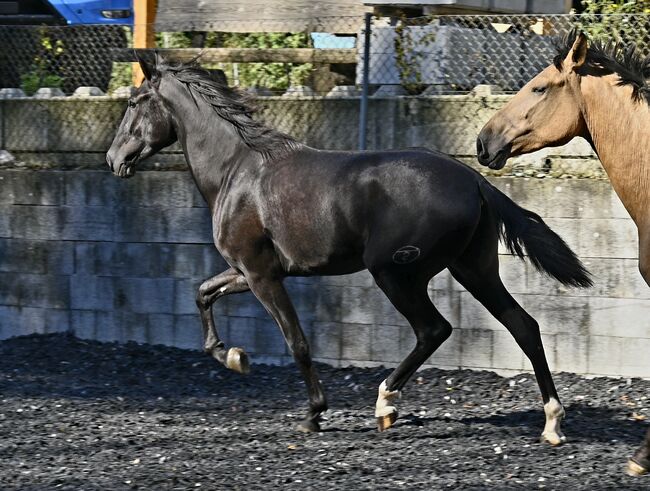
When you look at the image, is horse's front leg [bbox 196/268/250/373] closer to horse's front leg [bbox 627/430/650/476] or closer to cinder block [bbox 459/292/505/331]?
cinder block [bbox 459/292/505/331]

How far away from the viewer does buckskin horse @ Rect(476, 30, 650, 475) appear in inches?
236

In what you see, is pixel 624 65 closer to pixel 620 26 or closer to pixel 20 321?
pixel 620 26

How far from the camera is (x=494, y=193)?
6699 millimetres

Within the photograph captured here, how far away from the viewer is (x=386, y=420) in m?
6.75

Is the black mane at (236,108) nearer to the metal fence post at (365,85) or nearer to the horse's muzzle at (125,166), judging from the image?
the horse's muzzle at (125,166)

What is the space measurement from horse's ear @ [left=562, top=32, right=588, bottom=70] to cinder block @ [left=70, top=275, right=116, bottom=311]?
15.5 ft

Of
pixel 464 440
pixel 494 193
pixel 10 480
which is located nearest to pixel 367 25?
pixel 494 193

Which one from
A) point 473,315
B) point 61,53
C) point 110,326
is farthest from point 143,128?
point 61,53

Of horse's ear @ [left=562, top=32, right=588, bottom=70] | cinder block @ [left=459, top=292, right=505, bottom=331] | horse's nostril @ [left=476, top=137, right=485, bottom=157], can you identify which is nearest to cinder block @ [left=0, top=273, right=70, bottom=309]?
cinder block @ [left=459, top=292, right=505, bottom=331]

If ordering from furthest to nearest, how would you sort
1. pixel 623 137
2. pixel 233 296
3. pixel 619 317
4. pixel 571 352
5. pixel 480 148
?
pixel 233 296, pixel 571 352, pixel 619 317, pixel 480 148, pixel 623 137

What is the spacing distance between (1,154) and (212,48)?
2.11 metres

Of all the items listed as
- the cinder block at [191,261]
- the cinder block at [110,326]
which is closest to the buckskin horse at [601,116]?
the cinder block at [191,261]

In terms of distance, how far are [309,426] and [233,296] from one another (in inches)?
95.4

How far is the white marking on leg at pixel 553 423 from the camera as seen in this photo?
6449 millimetres
